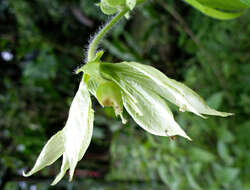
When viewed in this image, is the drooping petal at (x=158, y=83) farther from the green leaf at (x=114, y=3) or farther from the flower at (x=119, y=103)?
the green leaf at (x=114, y=3)

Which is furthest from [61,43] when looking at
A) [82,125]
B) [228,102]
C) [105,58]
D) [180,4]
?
[82,125]

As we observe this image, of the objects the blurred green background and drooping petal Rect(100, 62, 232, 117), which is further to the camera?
the blurred green background

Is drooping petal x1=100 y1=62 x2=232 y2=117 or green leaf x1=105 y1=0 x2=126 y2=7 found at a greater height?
green leaf x1=105 y1=0 x2=126 y2=7

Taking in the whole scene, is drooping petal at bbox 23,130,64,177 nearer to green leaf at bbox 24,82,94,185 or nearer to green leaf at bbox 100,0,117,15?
green leaf at bbox 24,82,94,185

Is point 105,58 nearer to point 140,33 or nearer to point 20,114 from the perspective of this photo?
point 140,33

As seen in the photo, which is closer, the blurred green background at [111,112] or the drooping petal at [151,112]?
the drooping petal at [151,112]

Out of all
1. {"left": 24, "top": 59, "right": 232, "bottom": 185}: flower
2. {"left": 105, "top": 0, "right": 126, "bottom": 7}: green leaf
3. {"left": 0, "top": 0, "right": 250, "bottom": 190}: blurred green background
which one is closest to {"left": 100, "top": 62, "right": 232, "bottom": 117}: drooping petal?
{"left": 24, "top": 59, "right": 232, "bottom": 185}: flower

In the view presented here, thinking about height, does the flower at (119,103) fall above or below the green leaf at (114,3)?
below

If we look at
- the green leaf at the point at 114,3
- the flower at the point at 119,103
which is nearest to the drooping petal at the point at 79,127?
the flower at the point at 119,103
